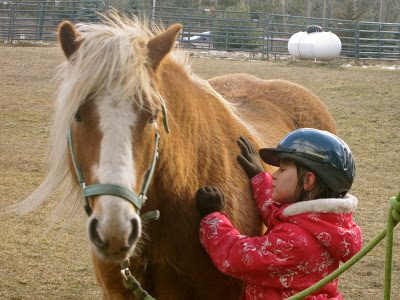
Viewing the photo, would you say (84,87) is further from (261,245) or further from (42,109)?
(42,109)

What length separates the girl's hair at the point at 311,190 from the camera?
2926 millimetres

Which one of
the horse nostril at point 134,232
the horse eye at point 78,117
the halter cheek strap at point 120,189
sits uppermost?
the horse eye at point 78,117

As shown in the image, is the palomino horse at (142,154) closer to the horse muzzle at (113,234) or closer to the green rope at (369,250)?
the horse muzzle at (113,234)

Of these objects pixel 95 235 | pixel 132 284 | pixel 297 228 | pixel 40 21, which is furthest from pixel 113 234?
pixel 40 21

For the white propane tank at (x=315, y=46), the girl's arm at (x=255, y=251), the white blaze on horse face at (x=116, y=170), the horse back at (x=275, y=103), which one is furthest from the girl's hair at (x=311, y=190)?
the white propane tank at (x=315, y=46)

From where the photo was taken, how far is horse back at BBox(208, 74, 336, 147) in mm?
4492

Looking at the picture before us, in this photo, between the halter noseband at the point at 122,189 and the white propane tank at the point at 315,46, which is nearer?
the halter noseband at the point at 122,189

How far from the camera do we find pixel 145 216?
2.68m

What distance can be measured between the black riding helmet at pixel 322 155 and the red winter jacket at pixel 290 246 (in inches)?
3.6

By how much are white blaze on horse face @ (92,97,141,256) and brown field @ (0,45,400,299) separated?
0.72 metres

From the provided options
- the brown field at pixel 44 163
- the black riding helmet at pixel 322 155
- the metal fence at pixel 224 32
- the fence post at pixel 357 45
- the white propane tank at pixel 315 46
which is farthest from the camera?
the metal fence at pixel 224 32

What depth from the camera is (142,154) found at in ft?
8.05

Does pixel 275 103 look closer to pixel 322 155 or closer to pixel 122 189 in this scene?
pixel 322 155

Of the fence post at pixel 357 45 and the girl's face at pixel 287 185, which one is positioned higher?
the girl's face at pixel 287 185
